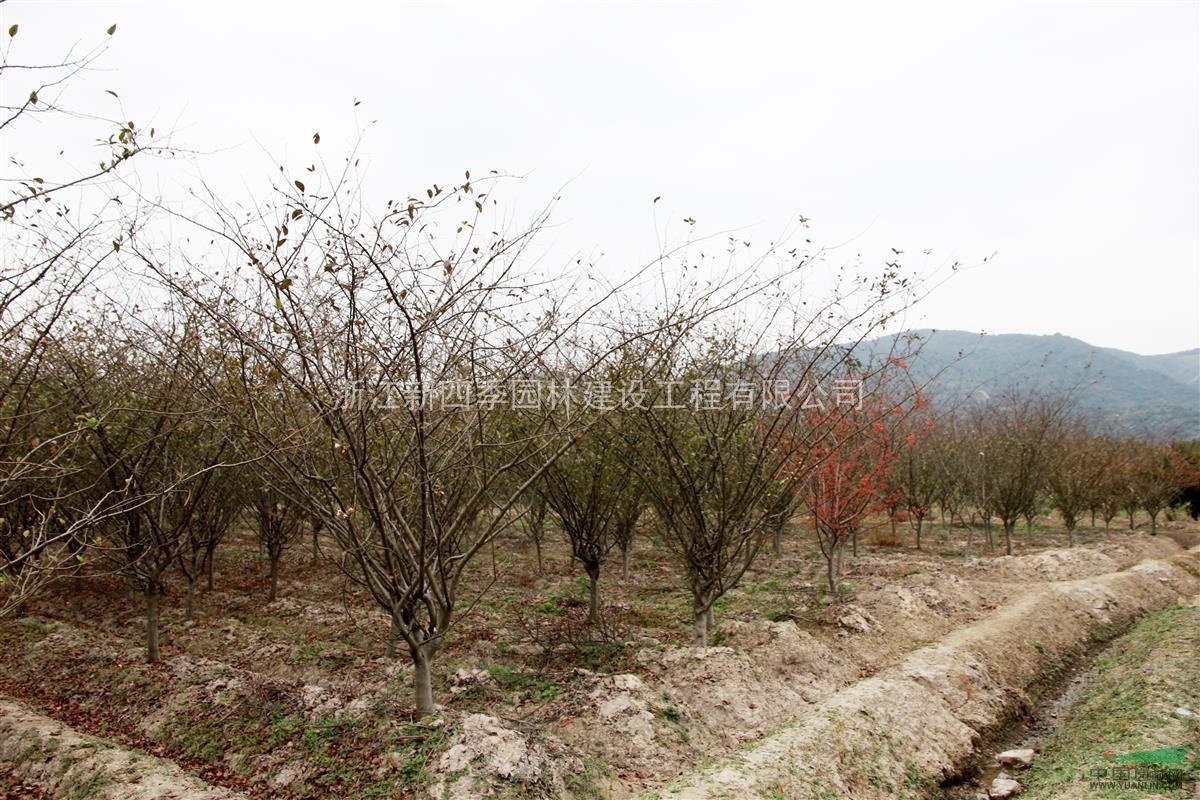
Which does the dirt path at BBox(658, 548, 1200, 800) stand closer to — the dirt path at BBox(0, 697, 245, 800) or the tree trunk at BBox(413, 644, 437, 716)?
the tree trunk at BBox(413, 644, 437, 716)

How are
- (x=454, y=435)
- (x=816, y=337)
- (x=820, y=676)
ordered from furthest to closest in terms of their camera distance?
1. (x=820, y=676)
2. (x=816, y=337)
3. (x=454, y=435)

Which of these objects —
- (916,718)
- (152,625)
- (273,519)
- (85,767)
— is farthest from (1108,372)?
(85,767)

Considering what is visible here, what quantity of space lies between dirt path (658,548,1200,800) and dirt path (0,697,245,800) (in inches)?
146

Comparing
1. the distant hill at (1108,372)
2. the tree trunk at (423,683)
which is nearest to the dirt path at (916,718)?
the tree trunk at (423,683)

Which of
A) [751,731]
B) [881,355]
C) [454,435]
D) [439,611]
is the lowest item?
[751,731]

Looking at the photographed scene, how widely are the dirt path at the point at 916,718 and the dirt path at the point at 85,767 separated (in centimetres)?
371

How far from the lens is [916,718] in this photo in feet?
22.0

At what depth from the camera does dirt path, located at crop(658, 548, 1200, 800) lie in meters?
5.38

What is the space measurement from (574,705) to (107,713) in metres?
4.64

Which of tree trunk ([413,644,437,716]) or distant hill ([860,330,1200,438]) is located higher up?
distant hill ([860,330,1200,438])

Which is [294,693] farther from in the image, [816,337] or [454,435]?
[816,337]

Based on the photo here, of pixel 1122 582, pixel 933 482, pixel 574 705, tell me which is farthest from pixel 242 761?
pixel 933 482

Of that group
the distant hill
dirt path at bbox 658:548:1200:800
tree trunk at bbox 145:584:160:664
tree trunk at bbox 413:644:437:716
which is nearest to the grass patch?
dirt path at bbox 658:548:1200:800

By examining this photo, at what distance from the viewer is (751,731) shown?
6.40 meters
